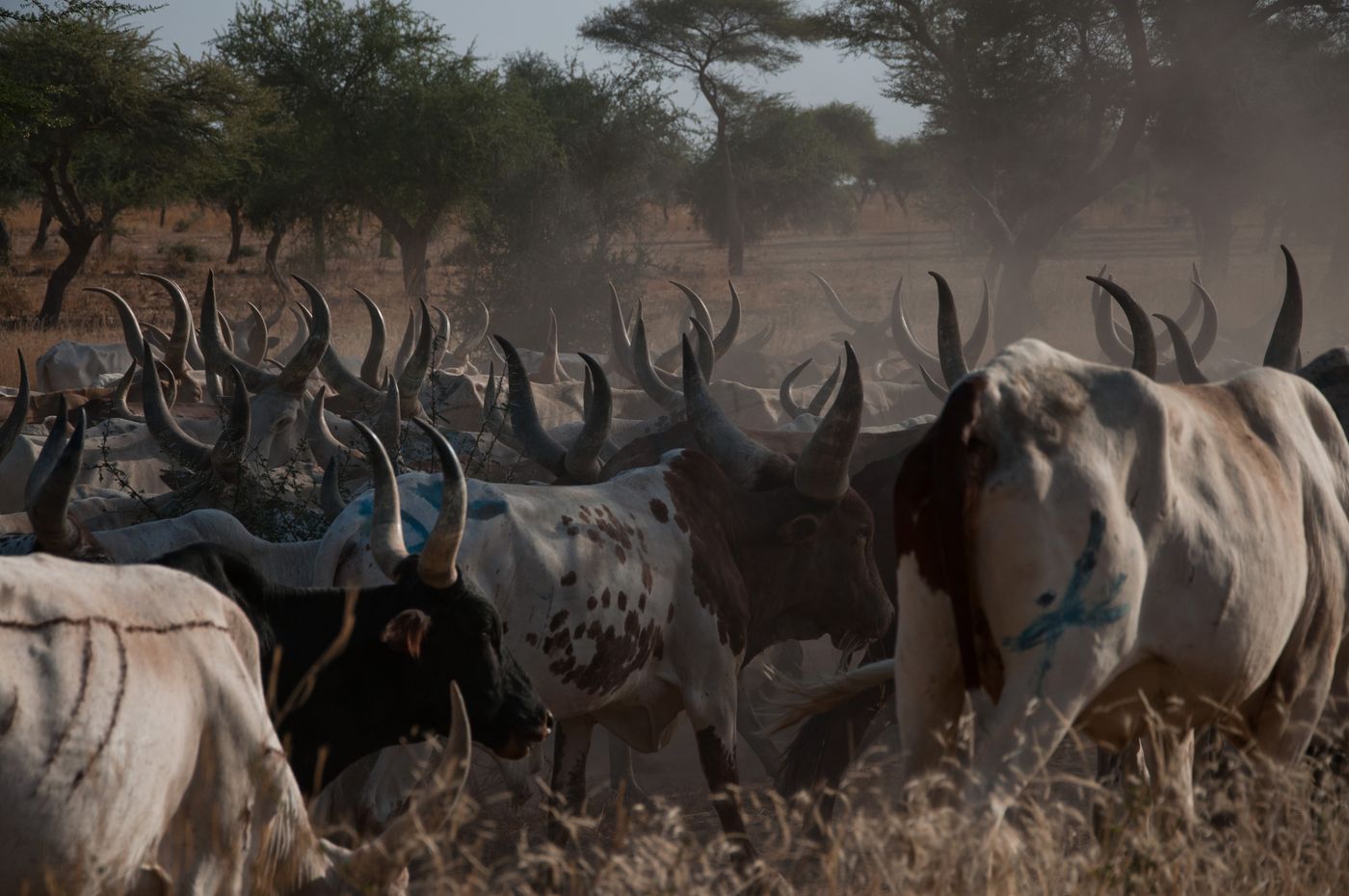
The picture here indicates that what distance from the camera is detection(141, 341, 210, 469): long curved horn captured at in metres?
6.59

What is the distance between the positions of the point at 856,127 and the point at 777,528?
140 feet

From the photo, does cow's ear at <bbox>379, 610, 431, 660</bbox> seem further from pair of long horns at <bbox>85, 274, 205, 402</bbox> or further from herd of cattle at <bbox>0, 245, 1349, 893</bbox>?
pair of long horns at <bbox>85, 274, 205, 402</bbox>

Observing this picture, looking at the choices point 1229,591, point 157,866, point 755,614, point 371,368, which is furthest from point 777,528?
point 371,368

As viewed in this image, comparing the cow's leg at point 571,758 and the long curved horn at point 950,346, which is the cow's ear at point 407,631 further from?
the long curved horn at point 950,346

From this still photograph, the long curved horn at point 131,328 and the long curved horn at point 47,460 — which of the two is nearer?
the long curved horn at point 47,460

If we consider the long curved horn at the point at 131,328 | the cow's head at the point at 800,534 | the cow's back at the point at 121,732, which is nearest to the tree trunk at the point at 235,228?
the long curved horn at the point at 131,328

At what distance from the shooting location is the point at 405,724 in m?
3.77

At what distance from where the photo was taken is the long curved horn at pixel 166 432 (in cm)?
659

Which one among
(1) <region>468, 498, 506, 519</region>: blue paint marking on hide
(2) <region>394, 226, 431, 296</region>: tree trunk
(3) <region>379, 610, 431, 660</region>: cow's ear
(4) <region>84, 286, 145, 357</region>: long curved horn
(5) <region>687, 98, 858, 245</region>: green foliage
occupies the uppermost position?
(5) <region>687, 98, 858, 245</region>: green foliage

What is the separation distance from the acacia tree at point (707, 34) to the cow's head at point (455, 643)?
2871cm

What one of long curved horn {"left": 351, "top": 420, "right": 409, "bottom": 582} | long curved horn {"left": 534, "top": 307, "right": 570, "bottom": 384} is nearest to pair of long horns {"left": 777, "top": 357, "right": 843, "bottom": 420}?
long curved horn {"left": 534, "top": 307, "right": 570, "bottom": 384}

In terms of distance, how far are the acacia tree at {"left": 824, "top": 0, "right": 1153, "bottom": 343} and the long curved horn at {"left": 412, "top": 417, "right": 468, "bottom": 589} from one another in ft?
→ 49.3

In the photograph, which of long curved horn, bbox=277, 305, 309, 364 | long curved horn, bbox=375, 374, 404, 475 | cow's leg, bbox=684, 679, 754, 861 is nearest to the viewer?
cow's leg, bbox=684, 679, 754, 861

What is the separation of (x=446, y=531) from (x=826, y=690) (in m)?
1.65
